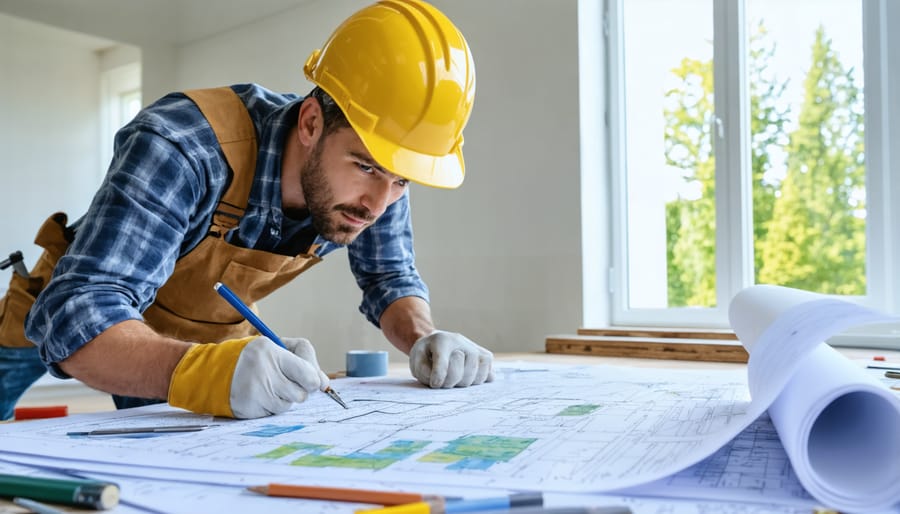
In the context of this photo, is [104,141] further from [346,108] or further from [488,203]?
[346,108]

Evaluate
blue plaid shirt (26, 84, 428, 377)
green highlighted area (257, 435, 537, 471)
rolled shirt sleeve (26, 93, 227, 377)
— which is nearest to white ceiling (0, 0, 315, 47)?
blue plaid shirt (26, 84, 428, 377)

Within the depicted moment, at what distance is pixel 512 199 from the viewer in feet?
8.88

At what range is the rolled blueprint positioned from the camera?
0.55 metres

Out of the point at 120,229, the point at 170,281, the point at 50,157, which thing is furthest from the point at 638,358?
the point at 50,157

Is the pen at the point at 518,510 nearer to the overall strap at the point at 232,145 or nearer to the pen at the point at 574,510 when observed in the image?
the pen at the point at 574,510

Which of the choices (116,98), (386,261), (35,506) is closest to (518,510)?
(35,506)

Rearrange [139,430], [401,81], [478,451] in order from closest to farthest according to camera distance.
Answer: [478,451] → [139,430] → [401,81]

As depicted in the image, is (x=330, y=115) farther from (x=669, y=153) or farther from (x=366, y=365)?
(x=669, y=153)

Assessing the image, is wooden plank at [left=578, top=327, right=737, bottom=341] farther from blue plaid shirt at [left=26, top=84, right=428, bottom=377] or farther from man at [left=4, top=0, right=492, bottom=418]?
blue plaid shirt at [left=26, top=84, right=428, bottom=377]

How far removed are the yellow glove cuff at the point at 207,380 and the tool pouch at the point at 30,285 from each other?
2.08 ft

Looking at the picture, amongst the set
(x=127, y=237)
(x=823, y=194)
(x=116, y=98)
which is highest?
(x=116, y=98)

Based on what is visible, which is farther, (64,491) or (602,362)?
(602,362)

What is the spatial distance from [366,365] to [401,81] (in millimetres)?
640

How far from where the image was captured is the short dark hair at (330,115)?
129 cm
